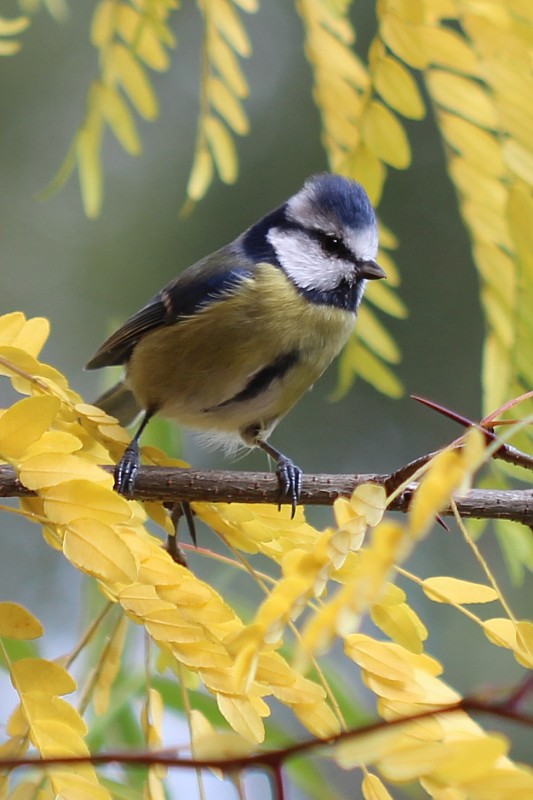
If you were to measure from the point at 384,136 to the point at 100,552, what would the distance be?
556 millimetres

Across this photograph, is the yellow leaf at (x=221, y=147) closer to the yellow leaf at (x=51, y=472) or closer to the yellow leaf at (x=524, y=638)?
the yellow leaf at (x=51, y=472)

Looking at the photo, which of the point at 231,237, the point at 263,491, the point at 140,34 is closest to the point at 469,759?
the point at 263,491

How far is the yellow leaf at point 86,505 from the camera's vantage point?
0.62m

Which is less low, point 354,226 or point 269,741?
point 354,226

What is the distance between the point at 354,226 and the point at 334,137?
1.38 feet

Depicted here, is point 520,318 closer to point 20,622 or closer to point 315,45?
point 315,45

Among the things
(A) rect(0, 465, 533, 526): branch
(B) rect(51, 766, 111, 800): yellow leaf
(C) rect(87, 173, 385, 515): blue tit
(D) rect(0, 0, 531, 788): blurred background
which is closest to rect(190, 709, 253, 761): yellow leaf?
(B) rect(51, 766, 111, 800): yellow leaf

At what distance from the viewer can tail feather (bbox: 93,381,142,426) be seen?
166 cm

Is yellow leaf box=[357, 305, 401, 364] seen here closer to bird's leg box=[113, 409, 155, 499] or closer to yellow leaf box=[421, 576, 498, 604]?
bird's leg box=[113, 409, 155, 499]

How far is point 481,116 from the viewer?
0.97 meters

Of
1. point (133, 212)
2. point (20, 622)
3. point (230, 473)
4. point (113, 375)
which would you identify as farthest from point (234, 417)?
point (133, 212)

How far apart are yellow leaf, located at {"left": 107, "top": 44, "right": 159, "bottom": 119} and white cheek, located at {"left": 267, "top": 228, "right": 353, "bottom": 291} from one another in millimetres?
460

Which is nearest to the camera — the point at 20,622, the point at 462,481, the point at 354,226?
the point at 462,481

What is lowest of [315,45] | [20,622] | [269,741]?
[269,741]
